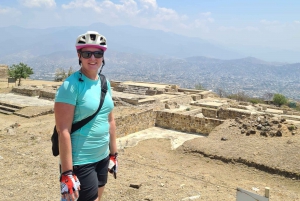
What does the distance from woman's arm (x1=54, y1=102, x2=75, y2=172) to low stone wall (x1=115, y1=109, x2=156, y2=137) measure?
9.28 m

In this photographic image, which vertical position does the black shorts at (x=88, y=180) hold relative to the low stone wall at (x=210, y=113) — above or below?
above

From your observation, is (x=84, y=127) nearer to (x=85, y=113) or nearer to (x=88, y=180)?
(x=85, y=113)

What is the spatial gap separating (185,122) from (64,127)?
433 inches

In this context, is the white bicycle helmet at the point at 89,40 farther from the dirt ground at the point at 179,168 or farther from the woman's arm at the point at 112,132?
the dirt ground at the point at 179,168

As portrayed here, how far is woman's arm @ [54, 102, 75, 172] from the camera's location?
227 cm

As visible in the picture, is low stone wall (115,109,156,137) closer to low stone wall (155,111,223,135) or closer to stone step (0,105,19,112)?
low stone wall (155,111,223,135)

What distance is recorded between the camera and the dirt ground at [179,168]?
487 cm

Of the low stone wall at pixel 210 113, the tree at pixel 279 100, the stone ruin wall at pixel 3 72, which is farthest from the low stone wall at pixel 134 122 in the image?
the stone ruin wall at pixel 3 72

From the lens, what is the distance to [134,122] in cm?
1269

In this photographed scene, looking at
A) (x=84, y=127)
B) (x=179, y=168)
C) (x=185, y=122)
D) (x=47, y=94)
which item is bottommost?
(x=179, y=168)

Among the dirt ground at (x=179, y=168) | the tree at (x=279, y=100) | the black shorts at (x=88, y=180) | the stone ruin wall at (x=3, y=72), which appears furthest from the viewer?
the stone ruin wall at (x=3, y=72)

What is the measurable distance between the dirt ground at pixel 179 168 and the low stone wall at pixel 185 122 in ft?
3.58

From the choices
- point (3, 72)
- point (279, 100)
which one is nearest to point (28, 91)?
point (3, 72)

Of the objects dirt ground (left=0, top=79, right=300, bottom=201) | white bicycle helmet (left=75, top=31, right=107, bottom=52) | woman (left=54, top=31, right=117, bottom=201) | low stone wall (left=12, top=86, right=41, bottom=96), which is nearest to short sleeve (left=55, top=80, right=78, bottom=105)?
woman (left=54, top=31, right=117, bottom=201)
